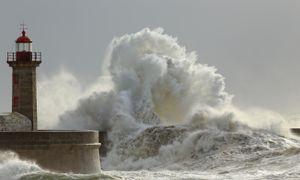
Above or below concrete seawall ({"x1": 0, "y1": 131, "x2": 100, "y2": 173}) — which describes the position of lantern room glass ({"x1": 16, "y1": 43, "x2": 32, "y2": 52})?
above

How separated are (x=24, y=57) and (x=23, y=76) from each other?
0.45m

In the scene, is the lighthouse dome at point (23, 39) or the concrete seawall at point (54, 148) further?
the lighthouse dome at point (23, 39)

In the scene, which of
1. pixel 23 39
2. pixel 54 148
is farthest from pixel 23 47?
pixel 54 148

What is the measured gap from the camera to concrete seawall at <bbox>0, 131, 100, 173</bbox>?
2300 cm

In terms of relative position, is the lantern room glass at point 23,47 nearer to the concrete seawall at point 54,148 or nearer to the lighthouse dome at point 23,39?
the lighthouse dome at point 23,39

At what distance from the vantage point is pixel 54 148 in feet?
76.3

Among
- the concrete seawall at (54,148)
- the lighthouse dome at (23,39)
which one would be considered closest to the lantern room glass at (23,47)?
the lighthouse dome at (23,39)

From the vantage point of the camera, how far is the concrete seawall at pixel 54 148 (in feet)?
75.5

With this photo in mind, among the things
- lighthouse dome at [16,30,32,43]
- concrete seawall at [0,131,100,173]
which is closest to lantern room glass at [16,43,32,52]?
lighthouse dome at [16,30,32,43]

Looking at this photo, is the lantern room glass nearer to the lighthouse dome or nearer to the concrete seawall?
the lighthouse dome

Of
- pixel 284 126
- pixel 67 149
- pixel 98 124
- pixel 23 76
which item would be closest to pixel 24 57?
pixel 23 76

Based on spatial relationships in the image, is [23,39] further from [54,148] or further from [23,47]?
[54,148]

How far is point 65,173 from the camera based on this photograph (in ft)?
76.0

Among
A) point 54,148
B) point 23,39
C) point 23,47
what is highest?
point 23,39
